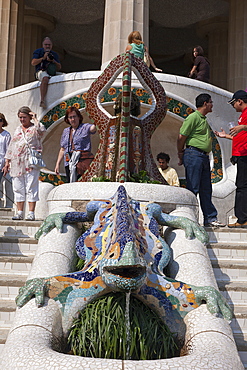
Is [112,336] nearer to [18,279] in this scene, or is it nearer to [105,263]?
[105,263]

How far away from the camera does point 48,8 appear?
21.6m

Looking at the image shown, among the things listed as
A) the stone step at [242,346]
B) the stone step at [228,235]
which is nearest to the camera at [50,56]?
the stone step at [228,235]

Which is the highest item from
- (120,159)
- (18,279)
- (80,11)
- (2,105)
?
(80,11)

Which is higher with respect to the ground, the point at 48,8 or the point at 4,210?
the point at 48,8

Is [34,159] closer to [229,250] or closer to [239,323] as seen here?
[229,250]

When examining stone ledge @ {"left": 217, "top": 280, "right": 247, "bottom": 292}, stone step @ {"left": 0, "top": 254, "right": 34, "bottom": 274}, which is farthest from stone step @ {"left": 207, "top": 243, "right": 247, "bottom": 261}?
stone step @ {"left": 0, "top": 254, "right": 34, "bottom": 274}

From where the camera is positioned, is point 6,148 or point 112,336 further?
point 6,148

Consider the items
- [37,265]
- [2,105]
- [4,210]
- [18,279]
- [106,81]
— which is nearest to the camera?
[37,265]

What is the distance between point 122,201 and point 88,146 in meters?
3.99

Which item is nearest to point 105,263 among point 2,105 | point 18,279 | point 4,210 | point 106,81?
point 18,279

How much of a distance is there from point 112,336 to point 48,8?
18.3 metres

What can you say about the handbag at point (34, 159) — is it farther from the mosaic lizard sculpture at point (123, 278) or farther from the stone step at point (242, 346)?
the stone step at point (242, 346)

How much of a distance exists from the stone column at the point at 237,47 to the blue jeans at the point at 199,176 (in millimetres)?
9419

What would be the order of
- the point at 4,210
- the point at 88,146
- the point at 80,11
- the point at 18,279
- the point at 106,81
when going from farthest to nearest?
the point at 80,11 < the point at 4,210 < the point at 88,146 < the point at 106,81 < the point at 18,279
